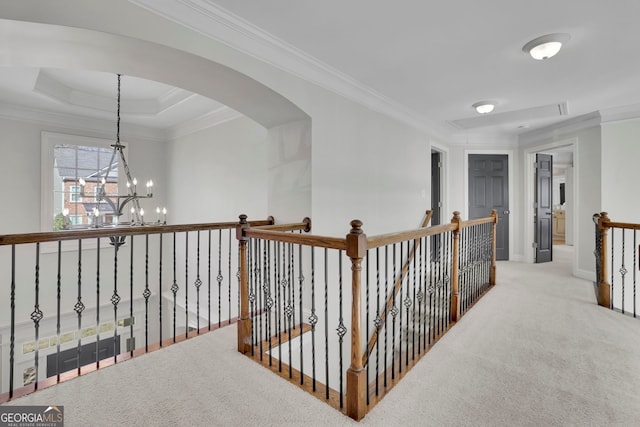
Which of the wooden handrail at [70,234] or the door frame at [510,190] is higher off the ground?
the door frame at [510,190]

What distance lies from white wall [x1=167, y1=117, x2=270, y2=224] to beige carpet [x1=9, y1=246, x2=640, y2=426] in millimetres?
2072

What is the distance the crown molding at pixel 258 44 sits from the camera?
6.87 ft

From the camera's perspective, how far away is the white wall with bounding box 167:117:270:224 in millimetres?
4203

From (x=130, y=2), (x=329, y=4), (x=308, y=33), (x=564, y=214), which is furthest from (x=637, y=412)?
(x=564, y=214)

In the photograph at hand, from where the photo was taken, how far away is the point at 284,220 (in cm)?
327

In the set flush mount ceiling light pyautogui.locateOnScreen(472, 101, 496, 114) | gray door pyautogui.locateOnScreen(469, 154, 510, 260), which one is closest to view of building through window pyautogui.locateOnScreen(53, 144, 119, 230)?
flush mount ceiling light pyautogui.locateOnScreen(472, 101, 496, 114)

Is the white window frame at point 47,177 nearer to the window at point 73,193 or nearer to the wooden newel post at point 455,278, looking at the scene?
the window at point 73,193

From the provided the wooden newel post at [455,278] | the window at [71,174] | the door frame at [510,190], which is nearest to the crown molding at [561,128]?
the door frame at [510,190]

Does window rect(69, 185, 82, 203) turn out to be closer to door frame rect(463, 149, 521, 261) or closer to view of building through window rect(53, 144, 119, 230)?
view of building through window rect(53, 144, 119, 230)

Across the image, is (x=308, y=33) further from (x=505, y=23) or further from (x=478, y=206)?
(x=478, y=206)

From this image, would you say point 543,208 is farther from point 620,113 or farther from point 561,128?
point 620,113

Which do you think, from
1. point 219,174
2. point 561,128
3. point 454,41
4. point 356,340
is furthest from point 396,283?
point 561,128

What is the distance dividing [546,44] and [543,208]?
14.2 ft

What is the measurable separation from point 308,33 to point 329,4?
400mm
